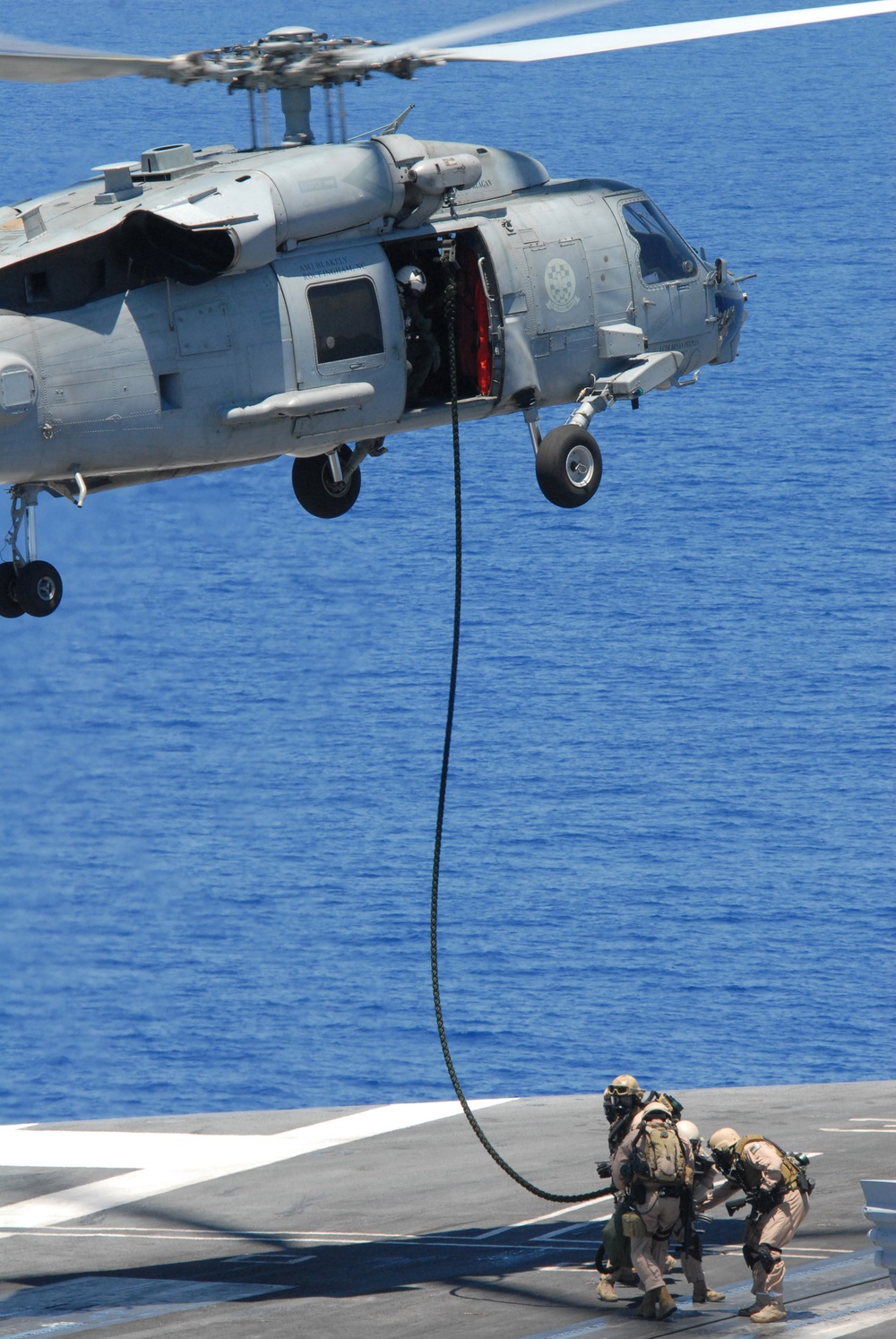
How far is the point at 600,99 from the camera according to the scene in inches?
2773

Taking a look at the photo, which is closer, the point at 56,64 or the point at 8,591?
the point at 56,64

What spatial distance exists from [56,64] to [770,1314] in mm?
11872

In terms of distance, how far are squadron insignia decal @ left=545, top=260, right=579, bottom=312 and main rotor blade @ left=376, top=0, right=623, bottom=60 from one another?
306 cm

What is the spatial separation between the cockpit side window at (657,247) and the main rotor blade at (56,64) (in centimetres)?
627

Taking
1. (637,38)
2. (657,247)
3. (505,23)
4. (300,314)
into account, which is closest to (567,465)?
(300,314)

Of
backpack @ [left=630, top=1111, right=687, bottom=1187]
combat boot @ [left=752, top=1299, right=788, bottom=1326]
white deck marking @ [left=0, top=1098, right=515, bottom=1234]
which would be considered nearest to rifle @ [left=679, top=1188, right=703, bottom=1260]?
backpack @ [left=630, top=1111, right=687, bottom=1187]

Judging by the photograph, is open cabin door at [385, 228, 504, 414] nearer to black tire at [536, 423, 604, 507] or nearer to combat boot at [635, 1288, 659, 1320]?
black tire at [536, 423, 604, 507]

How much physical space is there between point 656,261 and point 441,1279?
10.8 meters

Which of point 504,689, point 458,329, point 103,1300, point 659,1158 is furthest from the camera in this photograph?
point 504,689

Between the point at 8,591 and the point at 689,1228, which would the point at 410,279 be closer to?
the point at 8,591

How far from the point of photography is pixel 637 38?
1658 cm

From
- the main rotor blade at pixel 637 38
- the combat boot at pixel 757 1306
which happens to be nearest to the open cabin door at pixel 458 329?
the main rotor blade at pixel 637 38

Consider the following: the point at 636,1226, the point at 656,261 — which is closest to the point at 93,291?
the point at 656,261

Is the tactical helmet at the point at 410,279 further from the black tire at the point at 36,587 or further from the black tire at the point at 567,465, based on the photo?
the black tire at the point at 36,587
